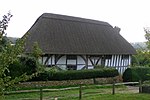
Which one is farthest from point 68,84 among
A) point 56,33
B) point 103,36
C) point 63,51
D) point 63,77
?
point 103,36

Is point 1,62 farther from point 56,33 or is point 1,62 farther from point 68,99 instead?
point 56,33

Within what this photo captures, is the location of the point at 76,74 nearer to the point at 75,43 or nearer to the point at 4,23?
the point at 75,43

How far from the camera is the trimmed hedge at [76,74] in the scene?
70.8 feet

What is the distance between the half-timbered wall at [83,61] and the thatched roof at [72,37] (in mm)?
646

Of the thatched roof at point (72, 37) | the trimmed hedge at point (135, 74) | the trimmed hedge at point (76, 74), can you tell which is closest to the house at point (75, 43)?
the thatched roof at point (72, 37)

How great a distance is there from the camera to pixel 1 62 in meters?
5.39

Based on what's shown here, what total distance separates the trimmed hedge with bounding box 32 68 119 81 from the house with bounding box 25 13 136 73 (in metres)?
2.07

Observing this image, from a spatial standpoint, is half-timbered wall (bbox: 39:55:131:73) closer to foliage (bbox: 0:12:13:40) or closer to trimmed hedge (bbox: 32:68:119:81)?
trimmed hedge (bbox: 32:68:119:81)

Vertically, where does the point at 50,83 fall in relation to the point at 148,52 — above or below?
below

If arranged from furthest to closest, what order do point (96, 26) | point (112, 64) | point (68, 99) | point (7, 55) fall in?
1. point (96, 26)
2. point (112, 64)
3. point (68, 99)
4. point (7, 55)

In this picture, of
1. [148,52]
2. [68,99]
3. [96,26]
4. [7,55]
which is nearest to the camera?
[7,55]

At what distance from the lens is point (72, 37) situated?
91.2ft

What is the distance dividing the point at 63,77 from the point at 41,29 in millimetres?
5920

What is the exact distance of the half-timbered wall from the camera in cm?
2461
